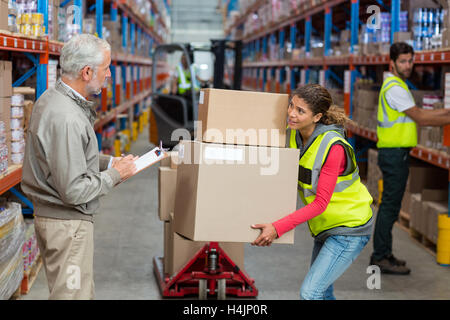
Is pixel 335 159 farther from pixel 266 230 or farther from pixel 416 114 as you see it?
pixel 416 114

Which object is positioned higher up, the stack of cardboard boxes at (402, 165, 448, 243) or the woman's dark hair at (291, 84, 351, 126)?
the woman's dark hair at (291, 84, 351, 126)

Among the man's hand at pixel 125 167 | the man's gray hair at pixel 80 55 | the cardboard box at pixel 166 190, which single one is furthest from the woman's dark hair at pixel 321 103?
the cardboard box at pixel 166 190

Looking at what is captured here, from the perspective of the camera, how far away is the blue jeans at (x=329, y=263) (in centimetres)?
297

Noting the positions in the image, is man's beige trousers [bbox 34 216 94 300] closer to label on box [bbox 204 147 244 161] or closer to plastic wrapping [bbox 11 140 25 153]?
label on box [bbox 204 147 244 161]

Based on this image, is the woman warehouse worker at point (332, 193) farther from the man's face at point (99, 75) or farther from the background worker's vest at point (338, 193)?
the man's face at point (99, 75)

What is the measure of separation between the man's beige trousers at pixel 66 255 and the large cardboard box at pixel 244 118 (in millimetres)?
716

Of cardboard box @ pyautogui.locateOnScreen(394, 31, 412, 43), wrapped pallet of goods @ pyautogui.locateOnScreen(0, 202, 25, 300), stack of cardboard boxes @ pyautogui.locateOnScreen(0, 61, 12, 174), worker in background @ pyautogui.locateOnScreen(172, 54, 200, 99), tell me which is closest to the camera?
wrapped pallet of goods @ pyautogui.locateOnScreen(0, 202, 25, 300)

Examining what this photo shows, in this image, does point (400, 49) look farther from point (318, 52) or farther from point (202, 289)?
point (318, 52)

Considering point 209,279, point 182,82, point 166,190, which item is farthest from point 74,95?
point 182,82

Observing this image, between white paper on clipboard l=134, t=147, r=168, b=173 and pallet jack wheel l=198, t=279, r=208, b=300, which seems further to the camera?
pallet jack wheel l=198, t=279, r=208, b=300

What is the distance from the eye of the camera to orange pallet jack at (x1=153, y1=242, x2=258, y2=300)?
4.41 m

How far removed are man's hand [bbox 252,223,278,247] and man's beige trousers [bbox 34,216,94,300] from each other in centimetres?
75

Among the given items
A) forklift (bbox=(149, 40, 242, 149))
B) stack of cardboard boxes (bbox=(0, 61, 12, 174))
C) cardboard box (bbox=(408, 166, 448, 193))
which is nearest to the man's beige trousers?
stack of cardboard boxes (bbox=(0, 61, 12, 174))
